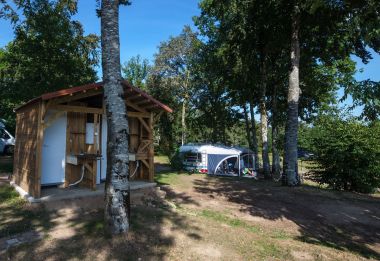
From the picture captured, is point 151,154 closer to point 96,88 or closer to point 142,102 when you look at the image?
point 142,102

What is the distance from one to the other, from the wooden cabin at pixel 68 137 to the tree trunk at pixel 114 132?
2.66 meters

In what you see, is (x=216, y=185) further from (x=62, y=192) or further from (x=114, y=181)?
(x=114, y=181)

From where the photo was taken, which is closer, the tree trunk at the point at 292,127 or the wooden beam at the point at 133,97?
the wooden beam at the point at 133,97

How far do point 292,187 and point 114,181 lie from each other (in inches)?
345

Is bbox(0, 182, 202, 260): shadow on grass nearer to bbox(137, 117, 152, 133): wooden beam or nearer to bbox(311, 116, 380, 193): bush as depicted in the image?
bbox(137, 117, 152, 133): wooden beam

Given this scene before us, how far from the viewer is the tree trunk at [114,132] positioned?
5.36m

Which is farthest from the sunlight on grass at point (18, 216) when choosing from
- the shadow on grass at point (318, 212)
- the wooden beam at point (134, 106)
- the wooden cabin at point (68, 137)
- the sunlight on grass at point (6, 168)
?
the sunlight on grass at point (6, 168)

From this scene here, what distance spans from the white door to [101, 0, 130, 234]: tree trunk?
3740 millimetres

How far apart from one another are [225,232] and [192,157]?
14.3 meters

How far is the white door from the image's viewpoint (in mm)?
8461

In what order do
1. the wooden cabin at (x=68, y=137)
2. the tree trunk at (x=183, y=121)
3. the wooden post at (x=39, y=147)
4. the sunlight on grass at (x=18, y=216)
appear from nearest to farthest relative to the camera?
the sunlight on grass at (x=18, y=216) → the wooden post at (x=39, y=147) → the wooden cabin at (x=68, y=137) → the tree trunk at (x=183, y=121)

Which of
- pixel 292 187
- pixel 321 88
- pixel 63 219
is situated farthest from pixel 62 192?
pixel 321 88

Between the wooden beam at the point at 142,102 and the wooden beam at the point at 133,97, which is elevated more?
the wooden beam at the point at 133,97

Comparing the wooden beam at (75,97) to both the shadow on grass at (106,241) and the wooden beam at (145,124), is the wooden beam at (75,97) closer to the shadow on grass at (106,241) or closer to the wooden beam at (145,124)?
the wooden beam at (145,124)
